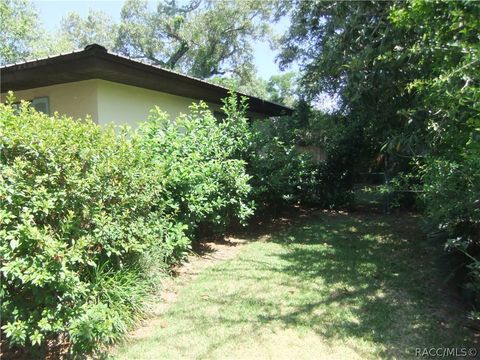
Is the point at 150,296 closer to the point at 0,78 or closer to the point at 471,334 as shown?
the point at 471,334

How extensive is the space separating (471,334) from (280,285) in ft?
6.68

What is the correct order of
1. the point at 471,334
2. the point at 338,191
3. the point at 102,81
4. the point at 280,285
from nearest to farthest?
the point at 471,334
the point at 280,285
the point at 102,81
the point at 338,191

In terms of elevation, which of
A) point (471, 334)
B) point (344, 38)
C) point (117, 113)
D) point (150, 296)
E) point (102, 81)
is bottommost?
point (471, 334)

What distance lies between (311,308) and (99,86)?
5325mm

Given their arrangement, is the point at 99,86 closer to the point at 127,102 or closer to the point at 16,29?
the point at 127,102

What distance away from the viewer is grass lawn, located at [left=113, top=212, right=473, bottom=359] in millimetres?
3441

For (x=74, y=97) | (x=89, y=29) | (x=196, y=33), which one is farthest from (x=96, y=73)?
(x=89, y=29)

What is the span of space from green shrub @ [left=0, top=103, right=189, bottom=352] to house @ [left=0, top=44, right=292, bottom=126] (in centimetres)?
266

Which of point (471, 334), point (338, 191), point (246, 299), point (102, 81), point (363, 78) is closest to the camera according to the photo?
point (471, 334)

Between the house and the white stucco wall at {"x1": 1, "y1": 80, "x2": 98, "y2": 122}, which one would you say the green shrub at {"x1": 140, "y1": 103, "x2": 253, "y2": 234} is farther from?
the white stucco wall at {"x1": 1, "y1": 80, "x2": 98, "y2": 122}

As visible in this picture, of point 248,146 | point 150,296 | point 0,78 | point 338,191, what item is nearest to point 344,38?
point 248,146

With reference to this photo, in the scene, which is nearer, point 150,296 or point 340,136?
point 150,296

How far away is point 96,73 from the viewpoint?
6562 mm

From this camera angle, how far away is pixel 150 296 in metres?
4.16
